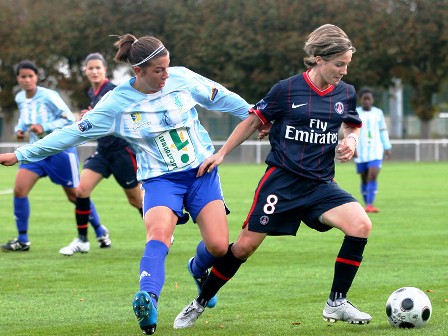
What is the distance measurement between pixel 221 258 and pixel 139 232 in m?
7.76

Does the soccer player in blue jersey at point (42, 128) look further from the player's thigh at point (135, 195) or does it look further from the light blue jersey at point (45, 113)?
the player's thigh at point (135, 195)

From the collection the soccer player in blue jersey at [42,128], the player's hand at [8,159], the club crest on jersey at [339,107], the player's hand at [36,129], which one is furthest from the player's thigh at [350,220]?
the soccer player in blue jersey at [42,128]

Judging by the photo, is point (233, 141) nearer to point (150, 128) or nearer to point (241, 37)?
point (150, 128)

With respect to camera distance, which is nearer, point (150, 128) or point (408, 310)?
point (408, 310)

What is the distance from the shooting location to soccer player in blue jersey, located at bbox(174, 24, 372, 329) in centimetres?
723

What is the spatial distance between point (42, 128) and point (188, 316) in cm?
530

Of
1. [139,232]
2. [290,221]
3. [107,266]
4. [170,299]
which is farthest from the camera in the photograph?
[139,232]

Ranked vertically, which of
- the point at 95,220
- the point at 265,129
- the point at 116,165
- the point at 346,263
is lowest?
the point at 95,220

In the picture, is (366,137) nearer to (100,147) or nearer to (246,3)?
(100,147)

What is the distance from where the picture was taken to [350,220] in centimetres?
720

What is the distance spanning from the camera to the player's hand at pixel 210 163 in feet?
24.2

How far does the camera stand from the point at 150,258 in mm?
6898

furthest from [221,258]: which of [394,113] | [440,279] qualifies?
[394,113]

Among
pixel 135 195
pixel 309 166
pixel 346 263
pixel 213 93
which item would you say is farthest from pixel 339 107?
pixel 135 195
